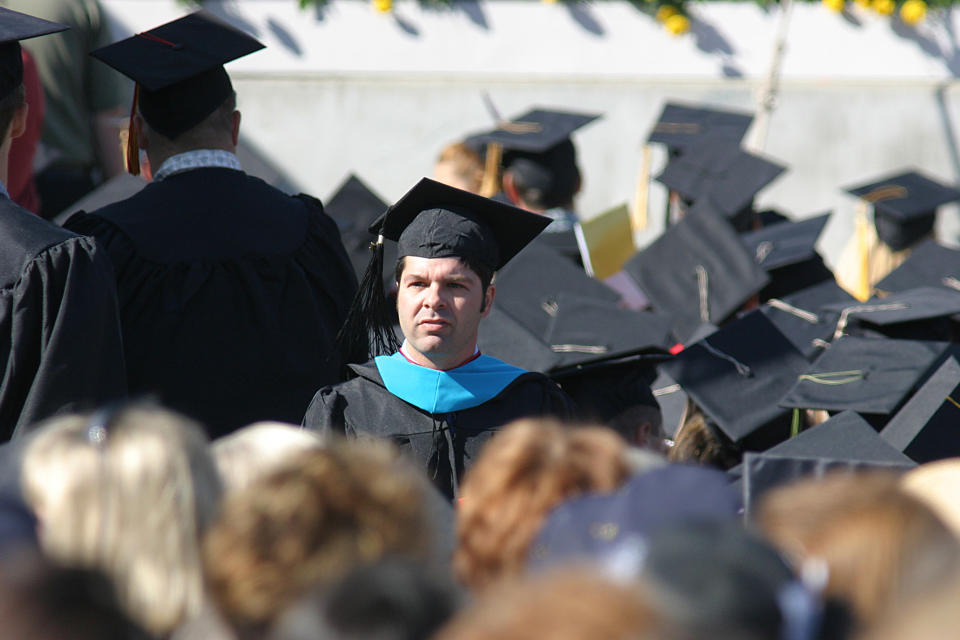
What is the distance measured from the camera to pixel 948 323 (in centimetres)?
432

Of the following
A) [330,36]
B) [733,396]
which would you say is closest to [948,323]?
[733,396]

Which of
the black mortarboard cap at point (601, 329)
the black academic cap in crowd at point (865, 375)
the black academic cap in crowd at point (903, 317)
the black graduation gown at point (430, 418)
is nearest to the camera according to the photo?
the black graduation gown at point (430, 418)

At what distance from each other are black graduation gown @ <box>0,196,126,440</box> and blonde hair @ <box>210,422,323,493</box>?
2.62 feet

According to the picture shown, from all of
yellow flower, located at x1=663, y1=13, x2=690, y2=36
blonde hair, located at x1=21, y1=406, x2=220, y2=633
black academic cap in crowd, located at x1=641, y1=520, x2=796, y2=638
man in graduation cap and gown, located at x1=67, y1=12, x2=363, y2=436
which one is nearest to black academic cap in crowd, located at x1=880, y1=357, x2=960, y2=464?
man in graduation cap and gown, located at x1=67, y1=12, x2=363, y2=436

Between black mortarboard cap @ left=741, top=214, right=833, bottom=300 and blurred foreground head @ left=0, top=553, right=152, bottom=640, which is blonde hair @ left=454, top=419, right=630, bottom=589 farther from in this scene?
black mortarboard cap @ left=741, top=214, right=833, bottom=300

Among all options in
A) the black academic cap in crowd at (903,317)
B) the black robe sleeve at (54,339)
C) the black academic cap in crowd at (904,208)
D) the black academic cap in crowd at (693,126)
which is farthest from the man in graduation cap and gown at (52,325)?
the black academic cap in crowd at (904,208)

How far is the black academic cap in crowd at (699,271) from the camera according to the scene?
16.5ft

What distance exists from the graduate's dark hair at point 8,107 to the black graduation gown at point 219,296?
0.32 meters

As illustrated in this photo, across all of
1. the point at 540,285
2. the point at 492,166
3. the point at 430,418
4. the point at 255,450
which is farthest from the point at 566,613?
the point at 492,166

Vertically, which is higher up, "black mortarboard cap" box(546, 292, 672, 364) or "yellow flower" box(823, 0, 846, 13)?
"black mortarboard cap" box(546, 292, 672, 364)

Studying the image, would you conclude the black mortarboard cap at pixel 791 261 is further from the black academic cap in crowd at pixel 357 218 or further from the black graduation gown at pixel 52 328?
the black graduation gown at pixel 52 328

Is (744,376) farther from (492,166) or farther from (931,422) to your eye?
(492,166)

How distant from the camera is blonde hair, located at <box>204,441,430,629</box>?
1241 mm

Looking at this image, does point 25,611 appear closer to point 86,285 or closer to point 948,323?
point 86,285
